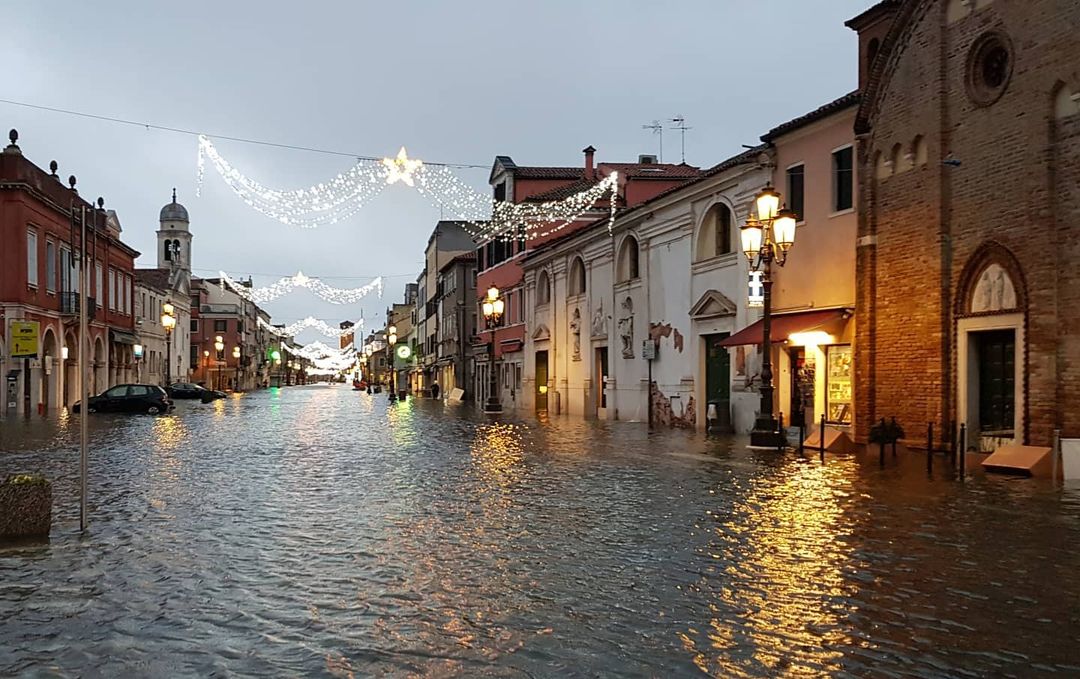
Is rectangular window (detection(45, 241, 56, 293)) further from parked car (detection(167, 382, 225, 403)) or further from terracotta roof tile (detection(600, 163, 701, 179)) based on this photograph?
terracotta roof tile (detection(600, 163, 701, 179))

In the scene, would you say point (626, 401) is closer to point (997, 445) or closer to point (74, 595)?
point (997, 445)

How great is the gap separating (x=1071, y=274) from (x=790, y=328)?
26.8 ft

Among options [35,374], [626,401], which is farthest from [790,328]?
[35,374]

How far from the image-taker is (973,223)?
60.1ft

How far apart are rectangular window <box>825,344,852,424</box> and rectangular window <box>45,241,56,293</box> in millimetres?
38644

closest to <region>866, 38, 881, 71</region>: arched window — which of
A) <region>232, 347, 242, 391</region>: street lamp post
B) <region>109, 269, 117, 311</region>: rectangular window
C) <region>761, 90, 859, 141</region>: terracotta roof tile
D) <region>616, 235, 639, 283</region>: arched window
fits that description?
<region>761, 90, 859, 141</region>: terracotta roof tile

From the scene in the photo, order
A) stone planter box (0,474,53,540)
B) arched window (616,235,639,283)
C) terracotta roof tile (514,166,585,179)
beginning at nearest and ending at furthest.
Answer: stone planter box (0,474,53,540) → arched window (616,235,639,283) → terracotta roof tile (514,166,585,179)

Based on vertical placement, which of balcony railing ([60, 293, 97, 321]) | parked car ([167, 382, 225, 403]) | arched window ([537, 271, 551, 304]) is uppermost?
arched window ([537, 271, 551, 304])

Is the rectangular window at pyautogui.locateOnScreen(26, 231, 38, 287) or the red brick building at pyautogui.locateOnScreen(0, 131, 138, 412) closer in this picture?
the red brick building at pyautogui.locateOnScreen(0, 131, 138, 412)

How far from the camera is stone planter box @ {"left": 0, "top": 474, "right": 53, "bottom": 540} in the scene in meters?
9.73

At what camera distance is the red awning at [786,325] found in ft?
73.8

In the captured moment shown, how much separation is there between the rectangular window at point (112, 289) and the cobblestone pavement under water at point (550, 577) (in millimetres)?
48399

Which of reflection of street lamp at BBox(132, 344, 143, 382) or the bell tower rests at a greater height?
the bell tower

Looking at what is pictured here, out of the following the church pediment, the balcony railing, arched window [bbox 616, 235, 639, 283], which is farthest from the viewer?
the balcony railing
